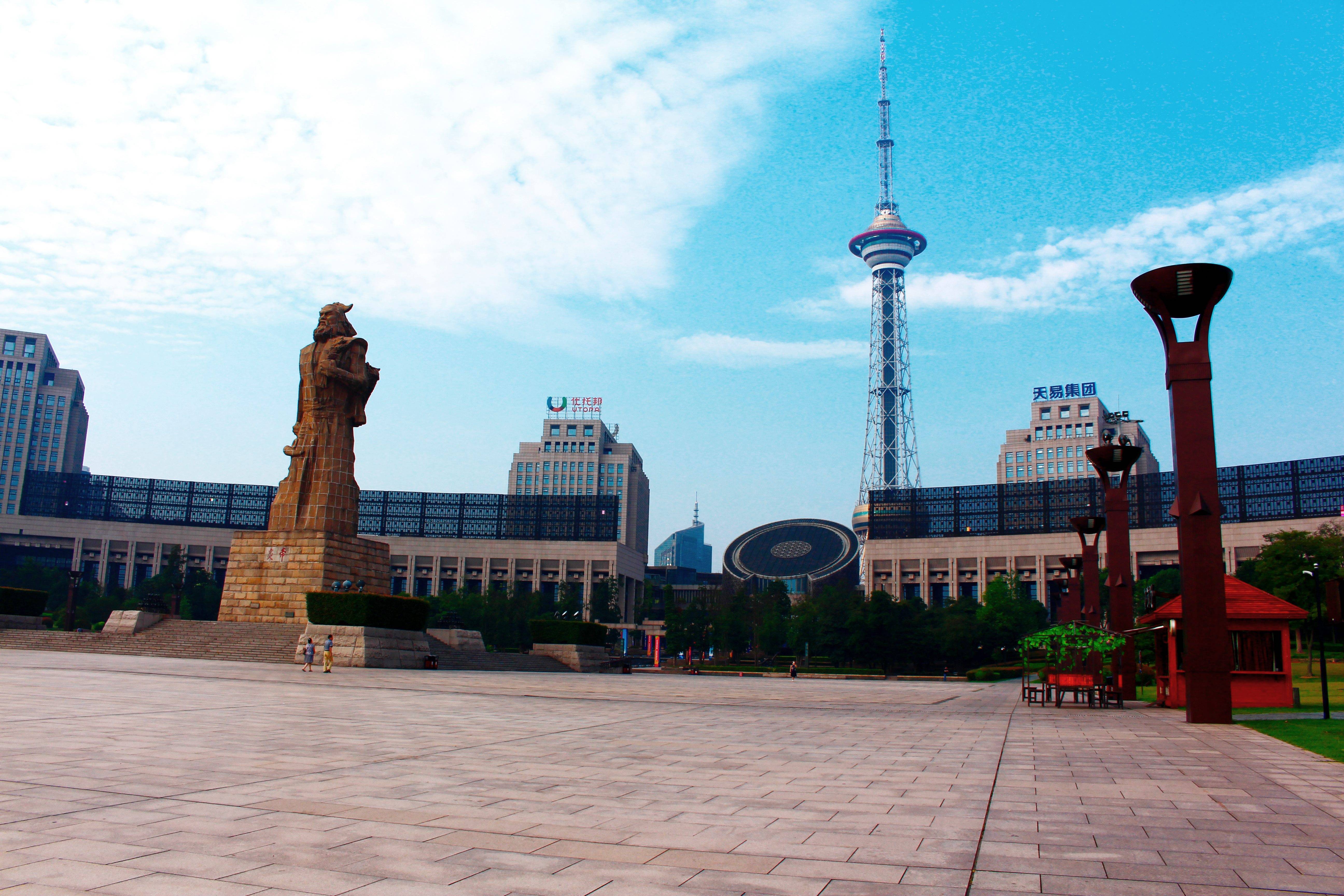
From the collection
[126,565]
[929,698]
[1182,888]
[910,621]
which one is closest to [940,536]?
[910,621]

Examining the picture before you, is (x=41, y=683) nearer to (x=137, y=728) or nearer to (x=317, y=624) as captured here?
(x=137, y=728)

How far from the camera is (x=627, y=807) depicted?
7.74 meters

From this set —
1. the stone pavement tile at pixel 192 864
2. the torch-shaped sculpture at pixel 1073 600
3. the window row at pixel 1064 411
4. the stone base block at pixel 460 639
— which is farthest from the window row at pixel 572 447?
the stone pavement tile at pixel 192 864

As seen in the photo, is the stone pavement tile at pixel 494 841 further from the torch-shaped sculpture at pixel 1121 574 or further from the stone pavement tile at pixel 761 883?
the torch-shaped sculpture at pixel 1121 574

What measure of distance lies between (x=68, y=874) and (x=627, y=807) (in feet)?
13.2

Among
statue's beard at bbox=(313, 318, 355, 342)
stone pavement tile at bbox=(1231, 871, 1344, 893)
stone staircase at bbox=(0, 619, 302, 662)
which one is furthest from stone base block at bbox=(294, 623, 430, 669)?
stone pavement tile at bbox=(1231, 871, 1344, 893)

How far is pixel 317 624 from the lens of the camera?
31.8m

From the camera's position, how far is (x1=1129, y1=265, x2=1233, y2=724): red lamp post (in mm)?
17391

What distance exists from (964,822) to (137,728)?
409 inches

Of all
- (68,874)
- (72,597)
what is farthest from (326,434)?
(68,874)

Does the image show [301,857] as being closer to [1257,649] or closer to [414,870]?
[414,870]

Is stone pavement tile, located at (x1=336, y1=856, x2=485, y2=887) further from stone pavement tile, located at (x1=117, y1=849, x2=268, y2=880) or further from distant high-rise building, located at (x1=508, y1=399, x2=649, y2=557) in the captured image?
distant high-rise building, located at (x1=508, y1=399, x2=649, y2=557)

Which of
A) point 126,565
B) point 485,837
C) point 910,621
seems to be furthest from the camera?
point 126,565

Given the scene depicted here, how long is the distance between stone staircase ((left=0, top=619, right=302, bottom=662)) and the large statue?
4567mm
